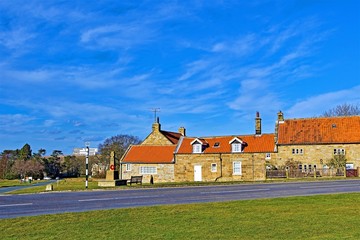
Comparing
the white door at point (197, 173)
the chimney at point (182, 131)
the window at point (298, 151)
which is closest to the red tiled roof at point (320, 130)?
the window at point (298, 151)

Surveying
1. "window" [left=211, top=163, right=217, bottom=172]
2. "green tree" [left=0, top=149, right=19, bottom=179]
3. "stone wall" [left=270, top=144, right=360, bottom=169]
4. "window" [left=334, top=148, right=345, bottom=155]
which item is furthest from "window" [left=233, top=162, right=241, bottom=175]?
"green tree" [left=0, top=149, right=19, bottom=179]

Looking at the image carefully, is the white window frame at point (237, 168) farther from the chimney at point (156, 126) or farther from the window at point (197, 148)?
the chimney at point (156, 126)

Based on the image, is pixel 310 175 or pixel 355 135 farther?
pixel 355 135

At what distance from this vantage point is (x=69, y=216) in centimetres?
1337

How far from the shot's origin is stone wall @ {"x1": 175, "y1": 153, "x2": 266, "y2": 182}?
4900 centimetres

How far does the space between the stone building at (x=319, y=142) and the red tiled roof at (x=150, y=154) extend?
46.5ft

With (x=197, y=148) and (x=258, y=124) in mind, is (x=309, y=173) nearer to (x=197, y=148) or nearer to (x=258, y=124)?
(x=258, y=124)

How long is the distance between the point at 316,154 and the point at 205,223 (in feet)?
132

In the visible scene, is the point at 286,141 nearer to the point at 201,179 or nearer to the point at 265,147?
the point at 265,147

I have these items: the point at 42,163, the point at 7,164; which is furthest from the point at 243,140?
the point at 7,164

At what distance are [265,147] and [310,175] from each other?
24.3 feet

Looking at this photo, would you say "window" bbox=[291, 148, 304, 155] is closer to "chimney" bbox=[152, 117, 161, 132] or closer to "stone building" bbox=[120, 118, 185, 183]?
"stone building" bbox=[120, 118, 185, 183]

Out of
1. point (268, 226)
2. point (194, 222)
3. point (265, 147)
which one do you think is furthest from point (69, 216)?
point (265, 147)

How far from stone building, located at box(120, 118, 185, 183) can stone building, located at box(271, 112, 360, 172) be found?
45.8 feet
